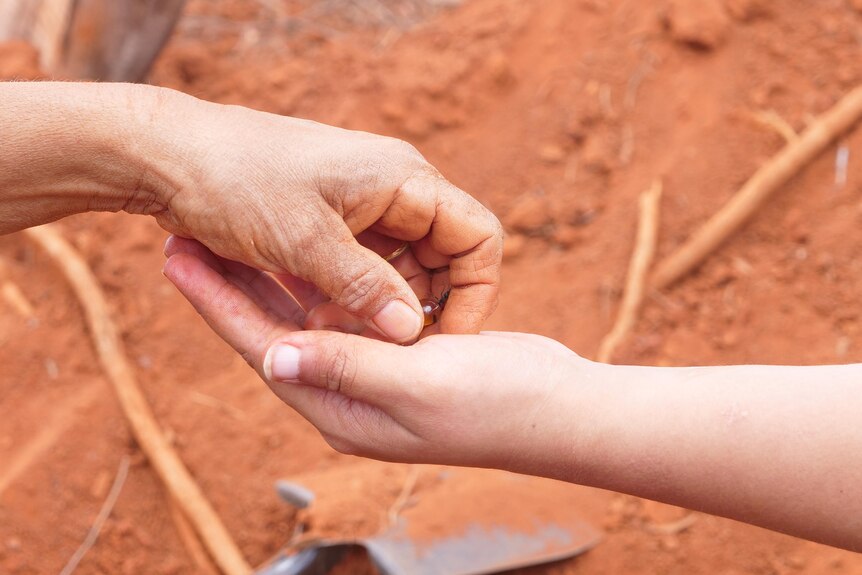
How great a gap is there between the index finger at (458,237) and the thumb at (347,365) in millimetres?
284

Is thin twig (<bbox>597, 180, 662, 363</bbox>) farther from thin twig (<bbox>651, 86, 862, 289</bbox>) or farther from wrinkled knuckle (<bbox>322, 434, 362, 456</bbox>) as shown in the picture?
wrinkled knuckle (<bbox>322, 434, 362, 456</bbox>)

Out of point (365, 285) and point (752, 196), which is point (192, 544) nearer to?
point (365, 285)

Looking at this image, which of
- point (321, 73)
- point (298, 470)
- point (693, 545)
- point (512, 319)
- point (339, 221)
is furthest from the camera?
point (321, 73)

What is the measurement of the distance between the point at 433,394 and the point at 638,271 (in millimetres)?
1898

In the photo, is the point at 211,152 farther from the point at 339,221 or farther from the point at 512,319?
the point at 512,319

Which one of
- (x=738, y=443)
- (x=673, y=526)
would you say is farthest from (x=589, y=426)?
(x=673, y=526)

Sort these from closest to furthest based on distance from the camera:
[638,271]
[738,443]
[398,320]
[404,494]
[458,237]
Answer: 1. [738,443]
2. [398,320]
3. [458,237]
4. [404,494]
5. [638,271]

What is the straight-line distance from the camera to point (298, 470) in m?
3.00

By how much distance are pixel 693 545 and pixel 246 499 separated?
1.50 metres

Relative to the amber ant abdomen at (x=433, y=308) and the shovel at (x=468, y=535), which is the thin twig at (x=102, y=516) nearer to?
the shovel at (x=468, y=535)

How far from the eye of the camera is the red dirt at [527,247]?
111 inches

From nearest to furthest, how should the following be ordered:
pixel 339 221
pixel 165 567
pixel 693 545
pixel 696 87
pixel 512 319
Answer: pixel 339 221 → pixel 693 545 → pixel 165 567 → pixel 512 319 → pixel 696 87

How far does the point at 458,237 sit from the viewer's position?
5.94ft

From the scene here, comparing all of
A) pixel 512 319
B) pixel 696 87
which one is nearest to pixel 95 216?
pixel 512 319
